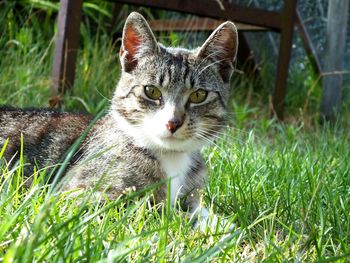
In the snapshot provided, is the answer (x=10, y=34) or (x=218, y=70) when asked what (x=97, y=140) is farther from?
(x=10, y=34)

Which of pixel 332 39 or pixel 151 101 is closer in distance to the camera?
pixel 151 101

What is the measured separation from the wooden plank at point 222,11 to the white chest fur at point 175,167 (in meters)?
1.85

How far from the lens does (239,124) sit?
4.51 m

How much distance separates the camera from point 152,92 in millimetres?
2588

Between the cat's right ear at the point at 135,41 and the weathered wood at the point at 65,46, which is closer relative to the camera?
the cat's right ear at the point at 135,41

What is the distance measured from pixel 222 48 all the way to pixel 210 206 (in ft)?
2.57

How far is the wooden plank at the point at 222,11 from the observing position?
4.33 metres

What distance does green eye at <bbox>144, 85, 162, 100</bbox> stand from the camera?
2.57 meters

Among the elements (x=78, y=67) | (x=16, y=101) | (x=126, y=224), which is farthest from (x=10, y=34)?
(x=126, y=224)

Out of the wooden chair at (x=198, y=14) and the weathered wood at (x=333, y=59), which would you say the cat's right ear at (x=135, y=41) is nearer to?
the wooden chair at (x=198, y=14)

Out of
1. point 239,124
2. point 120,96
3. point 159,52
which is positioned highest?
point 159,52

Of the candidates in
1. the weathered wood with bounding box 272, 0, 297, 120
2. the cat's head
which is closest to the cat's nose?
the cat's head

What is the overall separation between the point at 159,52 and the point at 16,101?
1818mm

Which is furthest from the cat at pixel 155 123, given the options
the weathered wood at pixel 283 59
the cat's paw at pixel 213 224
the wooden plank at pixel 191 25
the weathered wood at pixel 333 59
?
the weathered wood at pixel 333 59
